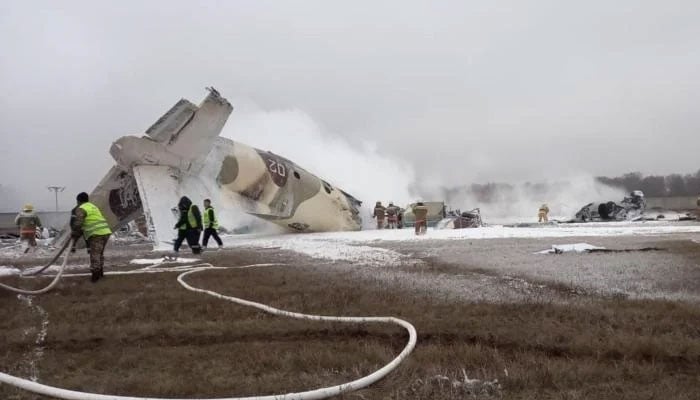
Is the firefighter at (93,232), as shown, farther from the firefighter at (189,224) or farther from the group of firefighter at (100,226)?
the firefighter at (189,224)

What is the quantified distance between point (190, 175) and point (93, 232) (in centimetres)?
1024

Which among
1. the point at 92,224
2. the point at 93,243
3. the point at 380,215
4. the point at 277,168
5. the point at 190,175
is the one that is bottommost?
the point at 93,243

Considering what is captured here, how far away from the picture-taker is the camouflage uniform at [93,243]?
29.9 ft

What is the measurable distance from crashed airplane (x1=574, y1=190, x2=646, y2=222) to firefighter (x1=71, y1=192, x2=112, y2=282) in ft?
113

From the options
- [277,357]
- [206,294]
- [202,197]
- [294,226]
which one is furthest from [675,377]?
[294,226]

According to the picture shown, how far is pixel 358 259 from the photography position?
11.3m

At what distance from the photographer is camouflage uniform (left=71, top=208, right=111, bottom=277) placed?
9117 mm

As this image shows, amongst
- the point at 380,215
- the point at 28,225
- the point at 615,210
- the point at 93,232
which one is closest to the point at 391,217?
the point at 380,215

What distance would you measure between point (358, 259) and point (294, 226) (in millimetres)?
14520

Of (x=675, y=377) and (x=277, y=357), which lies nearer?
(x=675, y=377)

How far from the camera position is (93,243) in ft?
30.8

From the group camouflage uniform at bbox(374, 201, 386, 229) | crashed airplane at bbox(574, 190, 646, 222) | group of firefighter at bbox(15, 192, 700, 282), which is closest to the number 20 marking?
group of firefighter at bbox(15, 192, 700, 282)

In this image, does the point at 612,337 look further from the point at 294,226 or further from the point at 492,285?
the point at 294,226

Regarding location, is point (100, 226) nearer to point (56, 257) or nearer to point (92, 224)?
point (92, 224)
